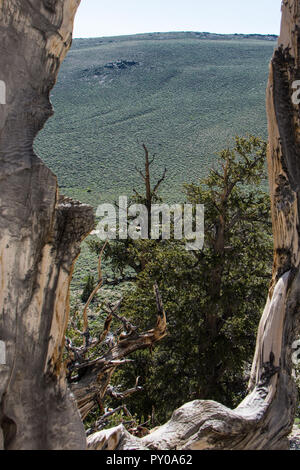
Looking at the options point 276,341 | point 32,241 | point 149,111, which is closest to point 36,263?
point 32,241

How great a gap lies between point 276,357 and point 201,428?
614mm

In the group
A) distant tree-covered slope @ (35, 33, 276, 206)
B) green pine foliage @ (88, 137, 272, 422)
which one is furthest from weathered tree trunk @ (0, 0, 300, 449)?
distant tree-covered slope @ (35, 33, 276, 206)

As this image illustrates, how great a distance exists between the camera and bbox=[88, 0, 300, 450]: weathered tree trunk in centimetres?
249

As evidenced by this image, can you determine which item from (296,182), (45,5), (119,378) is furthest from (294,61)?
(119,378)

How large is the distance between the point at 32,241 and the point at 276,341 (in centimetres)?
152

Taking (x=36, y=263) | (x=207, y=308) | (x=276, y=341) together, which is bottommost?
(x=207, y=308)

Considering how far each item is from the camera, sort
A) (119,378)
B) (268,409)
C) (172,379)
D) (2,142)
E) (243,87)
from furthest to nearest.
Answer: (243,87) < (119,378) < (172,379) < (268,409) < (2,142)

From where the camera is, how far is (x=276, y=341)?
2812 millimetres

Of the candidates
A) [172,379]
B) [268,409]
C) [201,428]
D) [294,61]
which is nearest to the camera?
[201,428]

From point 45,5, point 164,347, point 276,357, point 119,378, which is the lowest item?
point 119,378

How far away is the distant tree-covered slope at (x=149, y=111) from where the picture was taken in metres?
38.8

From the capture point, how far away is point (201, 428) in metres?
2.45

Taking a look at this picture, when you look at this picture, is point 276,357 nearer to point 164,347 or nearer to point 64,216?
point 64,216

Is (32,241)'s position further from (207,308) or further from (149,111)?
(149,111)
